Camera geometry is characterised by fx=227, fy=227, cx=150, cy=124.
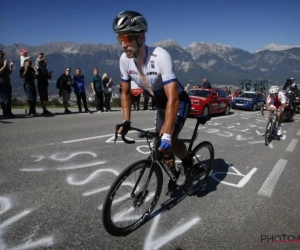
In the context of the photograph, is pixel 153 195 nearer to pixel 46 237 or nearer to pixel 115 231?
pixel 115 231

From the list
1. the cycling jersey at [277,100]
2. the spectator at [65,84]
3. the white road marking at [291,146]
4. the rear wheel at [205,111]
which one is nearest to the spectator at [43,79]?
the spectator at [65,84]

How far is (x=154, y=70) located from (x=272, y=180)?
344 centimetres

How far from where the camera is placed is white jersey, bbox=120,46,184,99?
2531 millimetres

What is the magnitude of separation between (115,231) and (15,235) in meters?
1.05

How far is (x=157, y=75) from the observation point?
8.67 ft

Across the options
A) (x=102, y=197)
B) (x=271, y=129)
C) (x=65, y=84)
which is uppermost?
(x=65, y=84)

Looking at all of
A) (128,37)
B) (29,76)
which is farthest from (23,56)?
(128,37)

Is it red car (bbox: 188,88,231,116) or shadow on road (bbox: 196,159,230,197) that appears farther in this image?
red car (bbox: 188,88,231,116)

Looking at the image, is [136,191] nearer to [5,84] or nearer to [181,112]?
[181,112]

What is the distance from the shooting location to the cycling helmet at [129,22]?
2471 mm

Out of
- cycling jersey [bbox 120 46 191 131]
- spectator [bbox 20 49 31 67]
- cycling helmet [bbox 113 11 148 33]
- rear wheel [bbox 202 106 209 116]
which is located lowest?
rear wheel [bbox 202 106 209 116]

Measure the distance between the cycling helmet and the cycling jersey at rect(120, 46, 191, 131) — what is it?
280 mm

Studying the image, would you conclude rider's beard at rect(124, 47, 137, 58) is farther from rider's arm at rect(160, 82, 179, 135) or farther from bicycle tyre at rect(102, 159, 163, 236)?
bicycle tyre at rect(102, 159, 163, 236)

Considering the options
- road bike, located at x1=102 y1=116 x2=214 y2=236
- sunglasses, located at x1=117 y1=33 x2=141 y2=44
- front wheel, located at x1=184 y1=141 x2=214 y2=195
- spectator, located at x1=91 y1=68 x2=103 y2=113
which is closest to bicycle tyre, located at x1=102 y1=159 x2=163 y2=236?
road bike, located at x1=102 y1=116 x2=214 y2=236
